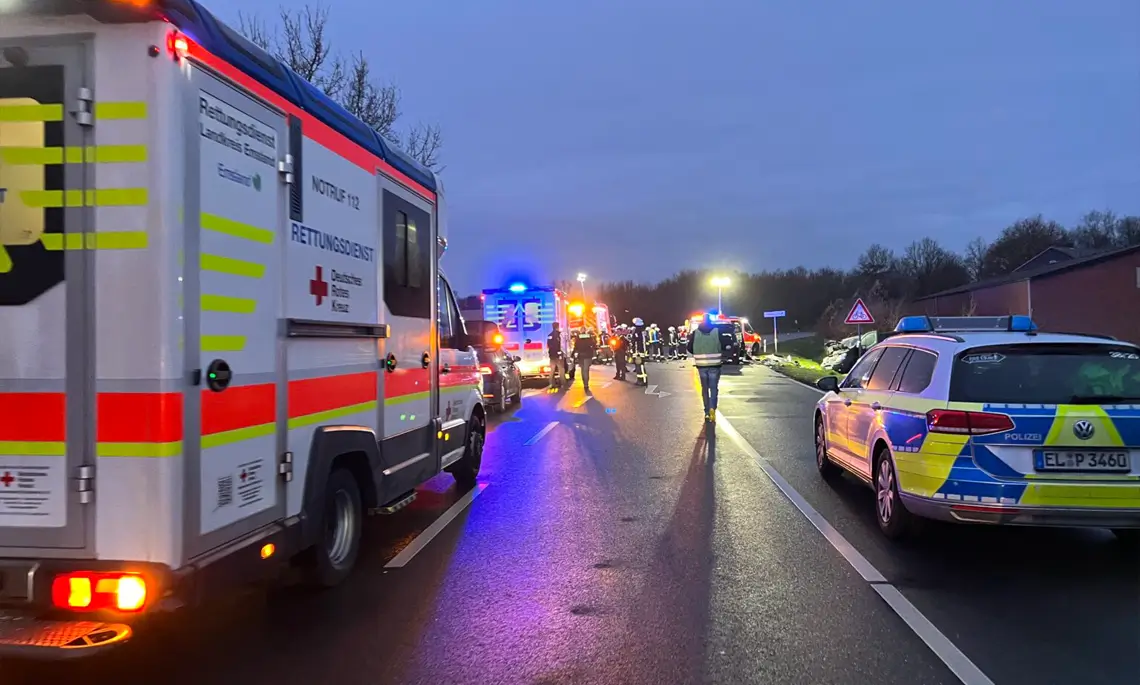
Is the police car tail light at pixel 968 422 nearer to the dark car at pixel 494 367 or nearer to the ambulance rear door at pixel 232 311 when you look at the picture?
the ambulance rear door at pixel 232 311

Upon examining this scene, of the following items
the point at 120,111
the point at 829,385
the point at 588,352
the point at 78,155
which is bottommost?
the point at 829,385

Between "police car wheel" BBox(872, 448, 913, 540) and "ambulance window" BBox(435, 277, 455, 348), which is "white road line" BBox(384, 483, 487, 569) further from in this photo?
"police car wheel" BBox(872, 448, 913, 540)

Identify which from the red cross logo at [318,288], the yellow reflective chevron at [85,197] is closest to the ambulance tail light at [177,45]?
the yellow reflective chevron at [85,197]

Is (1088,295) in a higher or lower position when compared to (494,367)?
higher

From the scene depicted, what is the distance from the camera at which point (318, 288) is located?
15.6ft

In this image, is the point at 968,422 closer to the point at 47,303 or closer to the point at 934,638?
the point at 934,638

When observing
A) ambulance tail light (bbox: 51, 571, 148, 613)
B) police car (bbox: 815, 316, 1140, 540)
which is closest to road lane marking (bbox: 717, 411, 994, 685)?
police car (bbox: 815, 316, 1140, 540)

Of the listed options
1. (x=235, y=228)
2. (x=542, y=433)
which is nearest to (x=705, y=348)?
(x=542, y=433)

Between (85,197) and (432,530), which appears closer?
(85,197)

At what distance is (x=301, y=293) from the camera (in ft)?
14.9

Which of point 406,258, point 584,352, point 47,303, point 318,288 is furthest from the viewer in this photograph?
point 584,352

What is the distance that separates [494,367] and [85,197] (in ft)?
40.8

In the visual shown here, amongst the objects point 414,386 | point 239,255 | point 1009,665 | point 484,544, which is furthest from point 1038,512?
point 239,255

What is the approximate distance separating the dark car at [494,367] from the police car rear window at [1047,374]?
9481mm
